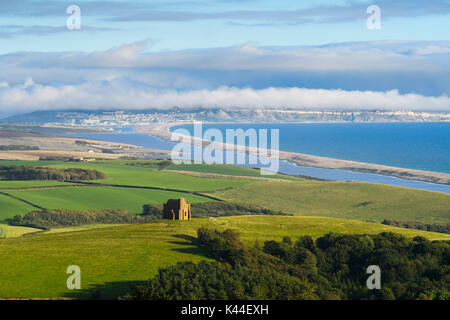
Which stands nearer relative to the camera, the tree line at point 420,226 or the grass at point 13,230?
the grass at point 13,230

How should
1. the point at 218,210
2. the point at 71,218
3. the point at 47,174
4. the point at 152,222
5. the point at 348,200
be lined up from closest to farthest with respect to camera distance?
1. the point at 152,222
2. the point at 71,218
3. the point at 218,210
4. the point at 348,200
5. the point at 47,174

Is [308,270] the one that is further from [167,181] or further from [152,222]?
[167,181]

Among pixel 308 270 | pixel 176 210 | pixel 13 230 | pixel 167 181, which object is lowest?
pixel 167 181

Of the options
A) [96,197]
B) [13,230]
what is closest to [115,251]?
[13,230]

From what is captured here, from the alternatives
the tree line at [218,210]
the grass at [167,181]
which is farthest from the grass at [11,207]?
the grass at [167,181]

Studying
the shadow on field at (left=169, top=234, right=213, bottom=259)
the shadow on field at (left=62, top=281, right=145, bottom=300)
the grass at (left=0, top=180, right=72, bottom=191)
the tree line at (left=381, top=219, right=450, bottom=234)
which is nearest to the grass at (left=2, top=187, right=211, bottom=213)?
the grass at (left=0, top=180, right=72, bottom=191)

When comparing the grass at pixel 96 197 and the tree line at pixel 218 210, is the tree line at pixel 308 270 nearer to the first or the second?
the tree line at pixel 218 210
